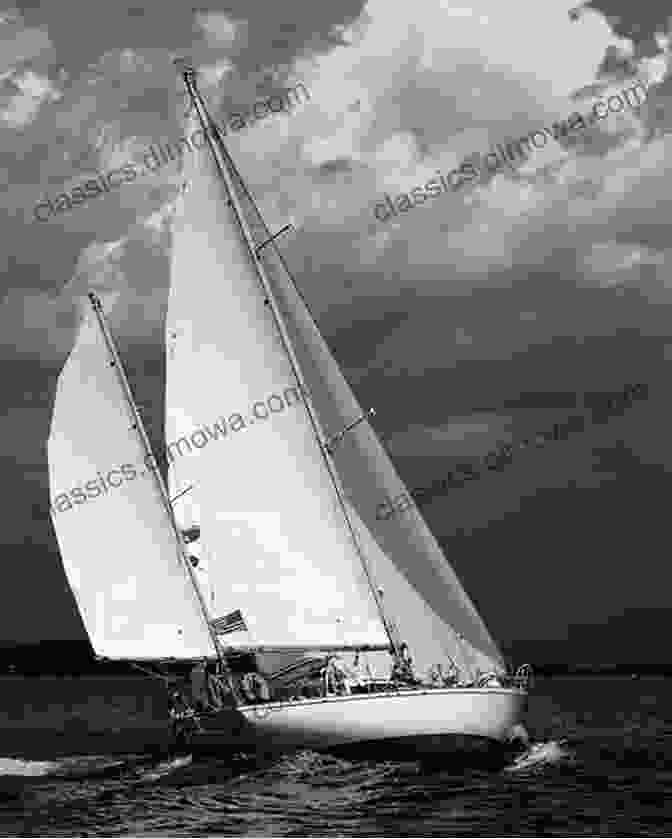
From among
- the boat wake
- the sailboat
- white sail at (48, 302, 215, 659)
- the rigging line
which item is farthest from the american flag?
the boat wake

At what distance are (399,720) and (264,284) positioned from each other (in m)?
13.7

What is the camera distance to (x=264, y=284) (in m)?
40.1

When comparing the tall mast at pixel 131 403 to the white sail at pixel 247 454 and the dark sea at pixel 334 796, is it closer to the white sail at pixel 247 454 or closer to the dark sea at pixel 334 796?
the white sail at pixel 247 454

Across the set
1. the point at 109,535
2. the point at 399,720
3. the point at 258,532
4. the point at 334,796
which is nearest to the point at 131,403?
the point at 109,535

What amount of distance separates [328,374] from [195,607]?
10.4 metres

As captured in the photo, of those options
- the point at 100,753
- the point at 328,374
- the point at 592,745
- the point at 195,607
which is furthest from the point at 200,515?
the point at 592,745

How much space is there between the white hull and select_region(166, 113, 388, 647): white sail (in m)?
2.65

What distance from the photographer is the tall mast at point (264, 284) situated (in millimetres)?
39094

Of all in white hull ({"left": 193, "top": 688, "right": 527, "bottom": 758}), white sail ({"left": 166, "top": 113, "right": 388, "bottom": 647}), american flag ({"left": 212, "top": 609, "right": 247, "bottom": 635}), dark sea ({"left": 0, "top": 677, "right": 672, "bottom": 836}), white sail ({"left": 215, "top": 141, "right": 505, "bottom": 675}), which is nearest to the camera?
dark sea ({"left": 0, "top": 677, "right": 672, "bottom": 836})

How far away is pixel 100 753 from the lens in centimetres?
5319

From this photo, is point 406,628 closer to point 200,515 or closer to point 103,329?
point 200,515

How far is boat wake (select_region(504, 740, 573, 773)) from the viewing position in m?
39.2

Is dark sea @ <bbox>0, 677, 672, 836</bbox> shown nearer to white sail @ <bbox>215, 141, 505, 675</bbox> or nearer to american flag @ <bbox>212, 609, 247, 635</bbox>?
white sail @ <bbox>215, 141, 505, 675</bbox>

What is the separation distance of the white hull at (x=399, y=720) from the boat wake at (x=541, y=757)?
212cm
